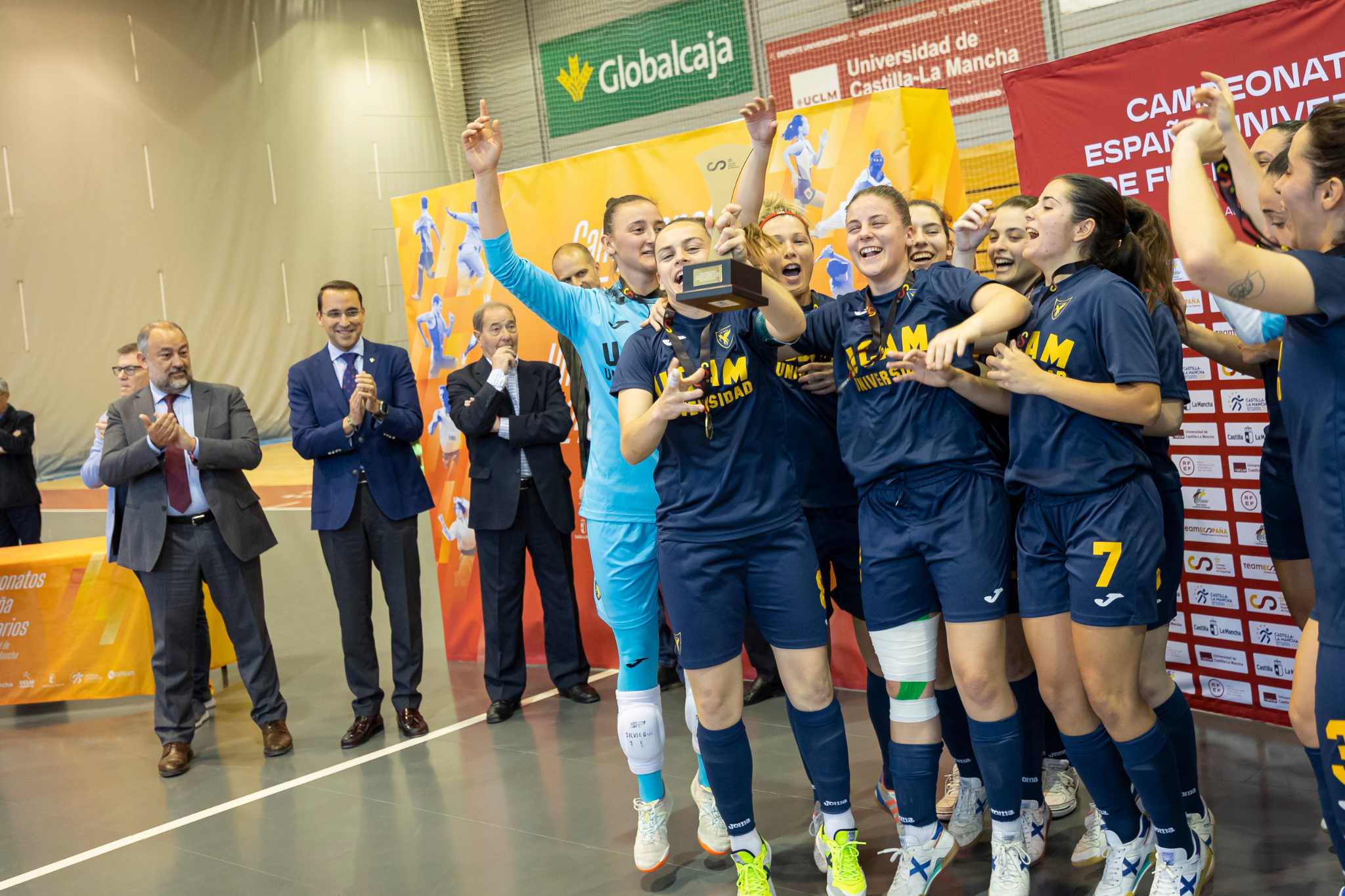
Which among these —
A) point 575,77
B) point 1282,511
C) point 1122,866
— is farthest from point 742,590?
point 575,77

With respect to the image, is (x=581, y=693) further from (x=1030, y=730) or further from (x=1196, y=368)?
(x=1196, y=368)

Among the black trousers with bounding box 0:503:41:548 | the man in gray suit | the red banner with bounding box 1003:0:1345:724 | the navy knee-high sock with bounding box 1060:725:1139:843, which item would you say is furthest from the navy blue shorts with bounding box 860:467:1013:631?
the black trousers with bounding box 0:503:41:548

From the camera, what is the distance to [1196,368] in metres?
4.04

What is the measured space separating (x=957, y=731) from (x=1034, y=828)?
32 centimetres

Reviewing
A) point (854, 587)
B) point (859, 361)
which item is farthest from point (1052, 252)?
point (854, 587)

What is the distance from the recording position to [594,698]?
17.1ft

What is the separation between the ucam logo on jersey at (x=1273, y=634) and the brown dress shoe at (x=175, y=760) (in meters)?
4.16

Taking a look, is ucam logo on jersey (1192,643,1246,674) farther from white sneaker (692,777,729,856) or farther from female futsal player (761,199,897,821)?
white sneaker (692,777,729,856)

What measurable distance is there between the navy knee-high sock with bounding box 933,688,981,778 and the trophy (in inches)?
49.7

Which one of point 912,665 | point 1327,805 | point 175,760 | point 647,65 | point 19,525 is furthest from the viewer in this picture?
point 647,65

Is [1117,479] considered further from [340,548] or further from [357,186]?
[357,186]

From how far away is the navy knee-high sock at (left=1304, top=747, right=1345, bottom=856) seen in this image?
2213 millimetres

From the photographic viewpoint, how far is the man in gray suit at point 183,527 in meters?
4.81

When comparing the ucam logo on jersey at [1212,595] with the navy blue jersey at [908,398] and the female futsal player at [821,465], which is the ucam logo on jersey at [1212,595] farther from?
the navy blue jersey at [908,398]
